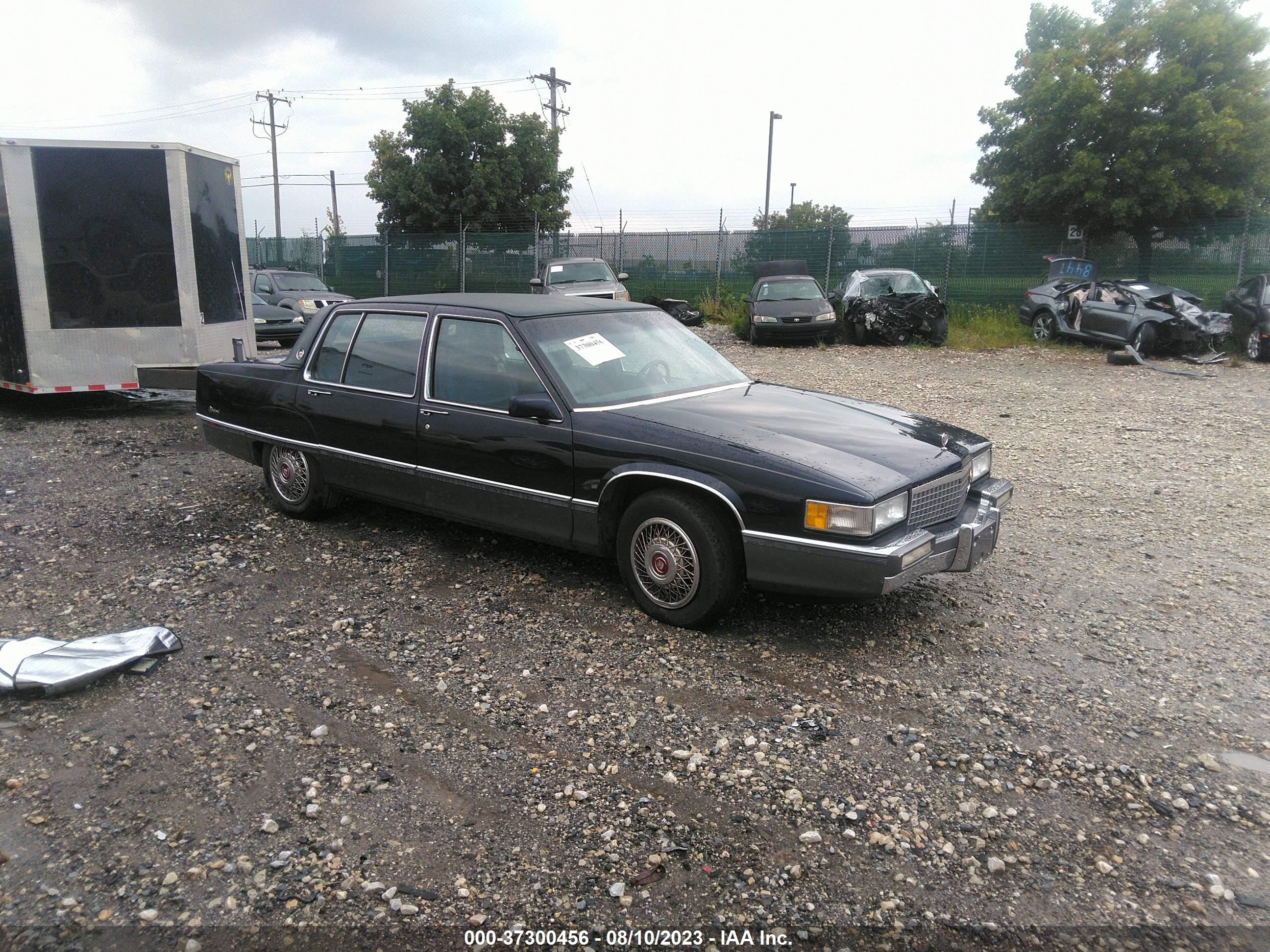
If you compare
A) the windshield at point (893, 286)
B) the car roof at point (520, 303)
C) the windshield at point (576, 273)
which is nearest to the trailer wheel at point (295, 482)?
the car roof at point (520, 303)

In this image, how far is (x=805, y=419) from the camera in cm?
456

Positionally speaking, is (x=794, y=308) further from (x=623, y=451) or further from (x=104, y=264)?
(x=623, y=451)

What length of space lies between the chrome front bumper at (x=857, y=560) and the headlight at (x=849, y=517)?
6 cm

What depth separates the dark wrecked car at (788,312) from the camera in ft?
57.0

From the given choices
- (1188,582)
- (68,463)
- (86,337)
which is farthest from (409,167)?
(1188,582)

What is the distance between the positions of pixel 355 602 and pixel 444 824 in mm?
2056

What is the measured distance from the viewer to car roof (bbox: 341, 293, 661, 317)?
503cm

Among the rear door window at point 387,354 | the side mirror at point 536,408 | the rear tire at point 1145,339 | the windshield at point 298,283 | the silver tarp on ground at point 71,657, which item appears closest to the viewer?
the silver tarp on ground at point 71,657

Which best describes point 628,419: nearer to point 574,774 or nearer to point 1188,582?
point 574,774

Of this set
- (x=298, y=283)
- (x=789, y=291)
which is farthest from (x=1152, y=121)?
(x=298, y=283)

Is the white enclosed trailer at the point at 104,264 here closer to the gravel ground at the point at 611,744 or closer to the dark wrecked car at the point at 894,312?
the gravel ground at the point at 611,744

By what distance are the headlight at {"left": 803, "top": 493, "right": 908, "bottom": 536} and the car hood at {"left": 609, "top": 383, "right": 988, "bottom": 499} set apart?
0.24 ft

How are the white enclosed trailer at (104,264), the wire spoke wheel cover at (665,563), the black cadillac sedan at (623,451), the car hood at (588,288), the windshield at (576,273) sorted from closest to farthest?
the black cadillac sedan at (623,451) < the wire spoke wheel cover at (665,563) < the white enclosed trailer at (104,264) < the car hood at (588,288) < the windshield at (576,273)

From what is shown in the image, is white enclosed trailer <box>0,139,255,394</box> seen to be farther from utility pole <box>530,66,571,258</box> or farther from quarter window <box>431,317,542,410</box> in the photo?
utility pole <box>530,66,571,258</box>
